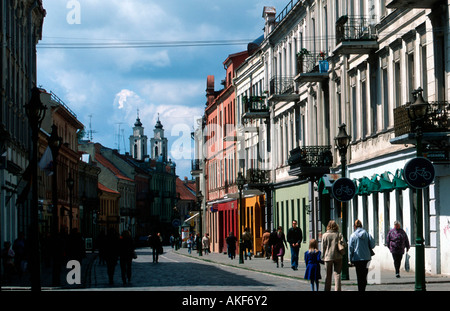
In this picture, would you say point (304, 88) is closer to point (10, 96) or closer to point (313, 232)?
point (313, 232)

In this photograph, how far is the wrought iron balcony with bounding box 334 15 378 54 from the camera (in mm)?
31797

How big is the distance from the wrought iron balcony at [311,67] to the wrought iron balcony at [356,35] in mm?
4909

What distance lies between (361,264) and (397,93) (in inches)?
426

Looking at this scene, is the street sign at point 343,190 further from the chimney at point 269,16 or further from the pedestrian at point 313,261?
the chimney at point 269,16

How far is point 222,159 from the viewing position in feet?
226

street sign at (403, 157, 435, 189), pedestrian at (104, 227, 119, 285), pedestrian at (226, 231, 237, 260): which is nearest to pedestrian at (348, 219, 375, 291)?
street sign at (403, 157, 435, 189)

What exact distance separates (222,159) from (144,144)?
373ft

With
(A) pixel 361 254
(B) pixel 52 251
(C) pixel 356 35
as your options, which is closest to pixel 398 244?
(A) pixel 361 254

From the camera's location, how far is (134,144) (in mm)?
181125

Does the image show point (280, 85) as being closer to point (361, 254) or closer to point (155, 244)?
point (155, 244)

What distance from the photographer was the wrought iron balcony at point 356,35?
1252 inches

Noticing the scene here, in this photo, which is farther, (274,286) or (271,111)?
(271,111)

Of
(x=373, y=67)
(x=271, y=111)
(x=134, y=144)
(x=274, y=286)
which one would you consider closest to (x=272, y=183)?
(x=271, y=111)

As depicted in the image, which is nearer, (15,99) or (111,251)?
(111,251)
